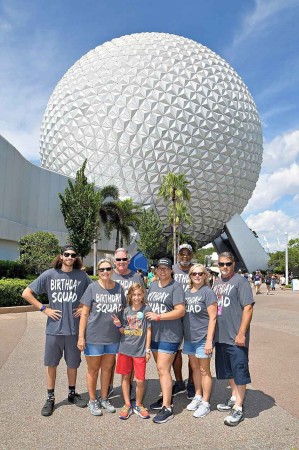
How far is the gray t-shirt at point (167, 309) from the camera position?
179 inches

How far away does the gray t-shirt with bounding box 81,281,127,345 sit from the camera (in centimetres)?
450

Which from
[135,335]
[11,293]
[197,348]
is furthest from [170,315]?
[11,293]

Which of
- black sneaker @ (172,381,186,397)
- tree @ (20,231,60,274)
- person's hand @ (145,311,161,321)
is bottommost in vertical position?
black sneaker @ (172,381,186,397)

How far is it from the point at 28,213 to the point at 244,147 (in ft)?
74.8

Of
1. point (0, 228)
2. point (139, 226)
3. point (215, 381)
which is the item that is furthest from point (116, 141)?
point (215, 381)

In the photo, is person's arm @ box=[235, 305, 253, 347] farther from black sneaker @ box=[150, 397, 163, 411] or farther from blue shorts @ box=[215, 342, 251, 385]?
black sneaker @ box=[150, 397, 163, 411]

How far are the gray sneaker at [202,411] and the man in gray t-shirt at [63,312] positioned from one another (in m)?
1.27

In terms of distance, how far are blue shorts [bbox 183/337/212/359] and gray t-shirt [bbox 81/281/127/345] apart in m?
0.85

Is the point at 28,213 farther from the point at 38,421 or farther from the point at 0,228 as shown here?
the point at 38,421

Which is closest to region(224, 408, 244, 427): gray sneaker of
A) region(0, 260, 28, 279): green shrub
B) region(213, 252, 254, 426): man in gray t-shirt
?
region(213, 252, 254, 426): man in gray t-shirt

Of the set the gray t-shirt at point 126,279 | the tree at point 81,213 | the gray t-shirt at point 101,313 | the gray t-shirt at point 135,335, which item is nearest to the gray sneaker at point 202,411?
the gray t-shirt at point 135,335

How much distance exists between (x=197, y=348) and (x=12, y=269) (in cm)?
1496

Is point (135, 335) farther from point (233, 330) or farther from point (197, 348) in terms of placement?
point (233, 330)

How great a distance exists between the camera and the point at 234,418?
A: 412cm
